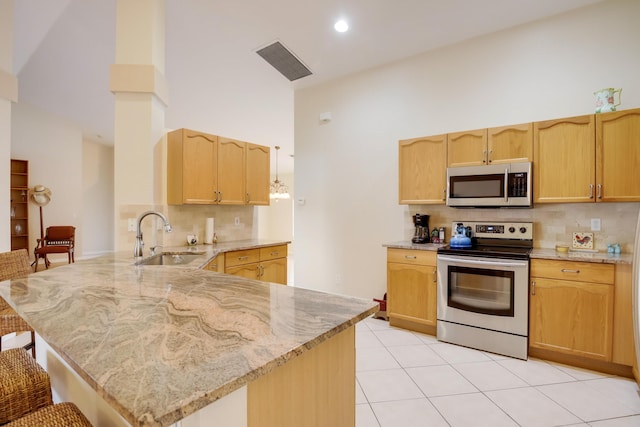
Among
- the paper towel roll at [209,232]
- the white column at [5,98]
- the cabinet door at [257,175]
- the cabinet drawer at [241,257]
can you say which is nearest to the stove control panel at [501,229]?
the cabinet drawer at [241,257]

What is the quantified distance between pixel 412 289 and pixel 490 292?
28.3 inches

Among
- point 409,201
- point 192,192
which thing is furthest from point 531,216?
point 192,192

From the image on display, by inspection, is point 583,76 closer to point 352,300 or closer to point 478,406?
point 478,406

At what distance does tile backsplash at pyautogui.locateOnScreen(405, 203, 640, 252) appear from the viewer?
2.57 metres

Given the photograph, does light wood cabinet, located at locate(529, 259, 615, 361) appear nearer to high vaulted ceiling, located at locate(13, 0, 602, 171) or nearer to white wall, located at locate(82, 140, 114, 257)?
high vaulted ceiling, located at locate(13, 0, 602, 171)

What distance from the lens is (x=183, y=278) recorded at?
1491mm

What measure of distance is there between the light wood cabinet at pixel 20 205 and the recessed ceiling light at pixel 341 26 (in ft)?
23.7

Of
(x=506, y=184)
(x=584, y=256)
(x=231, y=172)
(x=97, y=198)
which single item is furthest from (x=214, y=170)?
(x=97, y=198)

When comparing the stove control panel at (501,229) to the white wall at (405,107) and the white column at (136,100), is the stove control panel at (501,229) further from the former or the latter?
the white column at (136,100)

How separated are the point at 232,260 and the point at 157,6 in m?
2.42

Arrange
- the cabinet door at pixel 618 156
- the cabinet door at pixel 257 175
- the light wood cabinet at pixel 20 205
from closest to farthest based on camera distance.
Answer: the cabinet door at pixel 618 156, the cabinet door at pixel 257 175, the light wood cabinet at pixel 20 205

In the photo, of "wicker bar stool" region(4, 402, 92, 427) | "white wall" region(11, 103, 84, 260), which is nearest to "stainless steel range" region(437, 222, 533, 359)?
"wicker bar stool" region(4, 402, 92, 427)

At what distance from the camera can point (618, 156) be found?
2.40 meters

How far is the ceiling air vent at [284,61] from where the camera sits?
11.8 ft
